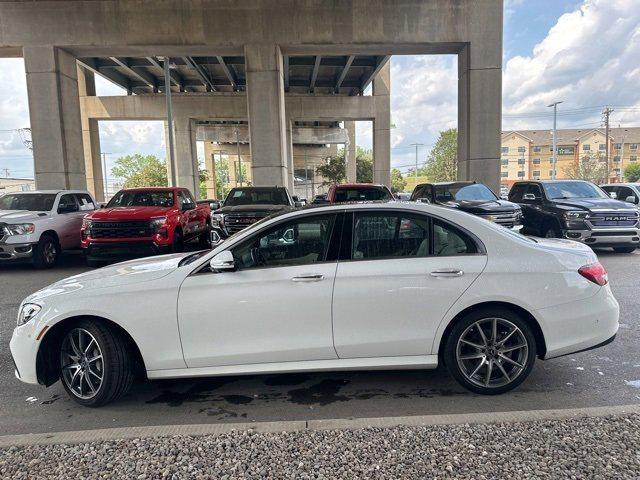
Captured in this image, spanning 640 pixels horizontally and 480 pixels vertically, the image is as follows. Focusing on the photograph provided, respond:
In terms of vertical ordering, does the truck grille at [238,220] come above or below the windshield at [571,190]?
below

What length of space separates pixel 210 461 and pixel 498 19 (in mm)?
18913

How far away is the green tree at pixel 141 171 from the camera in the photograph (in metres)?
70.4

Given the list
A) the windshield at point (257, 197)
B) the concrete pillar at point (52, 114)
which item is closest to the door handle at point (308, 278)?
the windshield at point (257, 197)

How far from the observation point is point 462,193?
13328 millimetres

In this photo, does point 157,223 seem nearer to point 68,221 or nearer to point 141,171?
point 68,221

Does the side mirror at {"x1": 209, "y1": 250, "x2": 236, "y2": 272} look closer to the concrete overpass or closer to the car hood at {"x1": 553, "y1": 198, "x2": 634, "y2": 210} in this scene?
the car hood at {"x1": 553, "y1": 198, "x2": 634, "y2": 210}

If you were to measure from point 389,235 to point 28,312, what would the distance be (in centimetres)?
304

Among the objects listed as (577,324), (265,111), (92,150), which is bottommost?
(577,324)

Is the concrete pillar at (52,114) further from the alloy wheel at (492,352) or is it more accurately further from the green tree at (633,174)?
the green tree at (633,174)

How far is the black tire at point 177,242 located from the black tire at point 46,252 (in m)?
3.00

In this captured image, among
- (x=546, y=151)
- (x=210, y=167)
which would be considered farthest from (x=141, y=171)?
(x=546, y=151)

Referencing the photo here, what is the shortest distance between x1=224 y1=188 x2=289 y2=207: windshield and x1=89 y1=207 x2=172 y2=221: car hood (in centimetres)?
270

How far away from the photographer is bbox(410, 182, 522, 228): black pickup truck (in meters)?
11.9

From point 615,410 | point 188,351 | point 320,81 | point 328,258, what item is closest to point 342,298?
point 328,258
